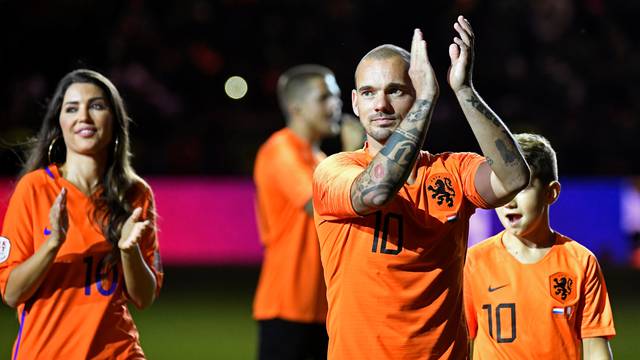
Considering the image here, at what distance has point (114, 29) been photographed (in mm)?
16578

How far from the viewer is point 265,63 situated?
53.4 ft

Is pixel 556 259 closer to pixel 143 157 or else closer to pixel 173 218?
pixel 173 218

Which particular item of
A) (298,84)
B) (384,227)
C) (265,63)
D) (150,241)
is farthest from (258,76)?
(384,227)

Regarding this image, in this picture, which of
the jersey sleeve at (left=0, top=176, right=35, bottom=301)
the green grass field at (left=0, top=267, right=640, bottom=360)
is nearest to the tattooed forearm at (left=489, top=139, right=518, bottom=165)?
the jersey sleeve at (left=0, top=176, right=35, bottom=301)

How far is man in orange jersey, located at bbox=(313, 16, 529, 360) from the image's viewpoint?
10.9ft

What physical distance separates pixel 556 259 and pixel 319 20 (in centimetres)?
1229

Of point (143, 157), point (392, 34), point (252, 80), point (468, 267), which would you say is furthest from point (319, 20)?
point (468, 267)

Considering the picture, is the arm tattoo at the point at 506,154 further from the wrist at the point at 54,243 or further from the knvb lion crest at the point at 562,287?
the wrist at the point at 54,243

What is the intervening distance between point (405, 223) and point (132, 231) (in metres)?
1.28

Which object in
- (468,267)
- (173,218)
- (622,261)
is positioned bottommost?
(622,261)

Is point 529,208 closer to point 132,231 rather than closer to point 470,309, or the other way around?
point 470,309

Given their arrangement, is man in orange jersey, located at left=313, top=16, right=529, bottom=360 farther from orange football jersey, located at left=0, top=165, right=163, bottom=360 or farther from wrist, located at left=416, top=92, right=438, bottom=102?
orange football jersey, located at left=0, top=165, right=163, bottom=360

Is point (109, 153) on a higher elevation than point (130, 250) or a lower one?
higher

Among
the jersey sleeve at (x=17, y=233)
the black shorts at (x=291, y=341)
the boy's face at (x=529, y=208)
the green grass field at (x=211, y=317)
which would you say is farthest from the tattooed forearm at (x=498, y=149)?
the green grass field at (x=211, y=317)
